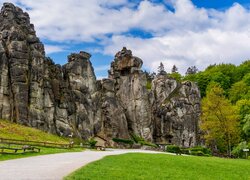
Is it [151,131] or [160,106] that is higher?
[160,106]

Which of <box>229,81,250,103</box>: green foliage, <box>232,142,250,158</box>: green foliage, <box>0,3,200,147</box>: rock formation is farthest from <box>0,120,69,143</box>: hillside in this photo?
<box>229,81,250,103</box>: green foliage

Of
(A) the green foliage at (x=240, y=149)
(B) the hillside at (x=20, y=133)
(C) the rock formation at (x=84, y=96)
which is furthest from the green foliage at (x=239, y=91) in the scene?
(B) the hillside at (x=20, y=133)

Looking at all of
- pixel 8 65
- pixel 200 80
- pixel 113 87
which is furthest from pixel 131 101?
pixel 200 80

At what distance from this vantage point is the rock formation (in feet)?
212

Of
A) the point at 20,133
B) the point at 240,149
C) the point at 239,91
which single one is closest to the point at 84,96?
the point at 20,133

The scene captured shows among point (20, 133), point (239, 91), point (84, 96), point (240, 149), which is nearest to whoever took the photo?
point (20, 133)

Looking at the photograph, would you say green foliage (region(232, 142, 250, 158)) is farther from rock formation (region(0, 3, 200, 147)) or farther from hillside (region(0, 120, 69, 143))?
hillside (region(0, 120, 69, 143))

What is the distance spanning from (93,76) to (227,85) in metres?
64.6

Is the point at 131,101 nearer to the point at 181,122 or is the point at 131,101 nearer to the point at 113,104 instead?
the point at 113,104

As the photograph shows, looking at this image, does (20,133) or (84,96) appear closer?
(20,133)

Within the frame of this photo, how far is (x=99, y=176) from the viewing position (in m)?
18.0

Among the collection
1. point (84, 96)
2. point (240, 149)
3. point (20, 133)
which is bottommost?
point (240, 149)

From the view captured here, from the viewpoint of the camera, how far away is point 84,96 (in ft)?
253

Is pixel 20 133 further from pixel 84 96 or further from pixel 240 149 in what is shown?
pixel 240 149
